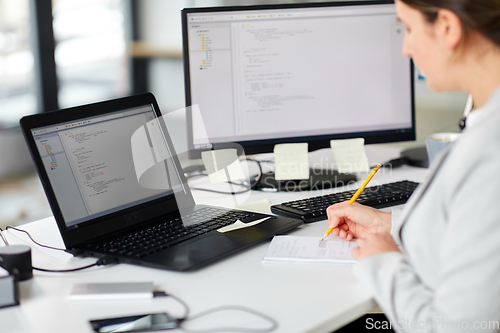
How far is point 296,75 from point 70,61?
332cm

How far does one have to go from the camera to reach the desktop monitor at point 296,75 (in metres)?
1.34

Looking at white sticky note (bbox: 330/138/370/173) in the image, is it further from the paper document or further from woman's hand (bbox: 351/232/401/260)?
woman's hand (bbox: 351/232/401/260)

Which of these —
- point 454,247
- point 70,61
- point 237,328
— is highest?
point 70,61

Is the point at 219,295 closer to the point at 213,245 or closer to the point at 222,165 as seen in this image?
the point at 213,245

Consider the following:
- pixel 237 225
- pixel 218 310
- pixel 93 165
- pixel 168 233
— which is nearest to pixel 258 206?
pixel 237 225

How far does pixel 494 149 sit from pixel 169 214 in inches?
27.1

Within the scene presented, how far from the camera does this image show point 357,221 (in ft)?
3.40

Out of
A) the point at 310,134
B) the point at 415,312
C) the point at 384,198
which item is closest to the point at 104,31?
the point at 310,134

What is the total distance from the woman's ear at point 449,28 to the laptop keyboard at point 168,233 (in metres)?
0.55

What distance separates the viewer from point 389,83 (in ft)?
4.76

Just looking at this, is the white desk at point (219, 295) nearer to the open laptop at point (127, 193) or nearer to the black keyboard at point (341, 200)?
the open laptop at point (127, 193)

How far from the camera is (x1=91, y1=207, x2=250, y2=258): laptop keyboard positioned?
0.94 meters

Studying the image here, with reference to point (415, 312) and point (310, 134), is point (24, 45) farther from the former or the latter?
point (415, 312)

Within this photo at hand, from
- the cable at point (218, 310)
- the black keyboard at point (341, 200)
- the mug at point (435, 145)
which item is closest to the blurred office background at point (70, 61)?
A: the mug at point (435, 145)
